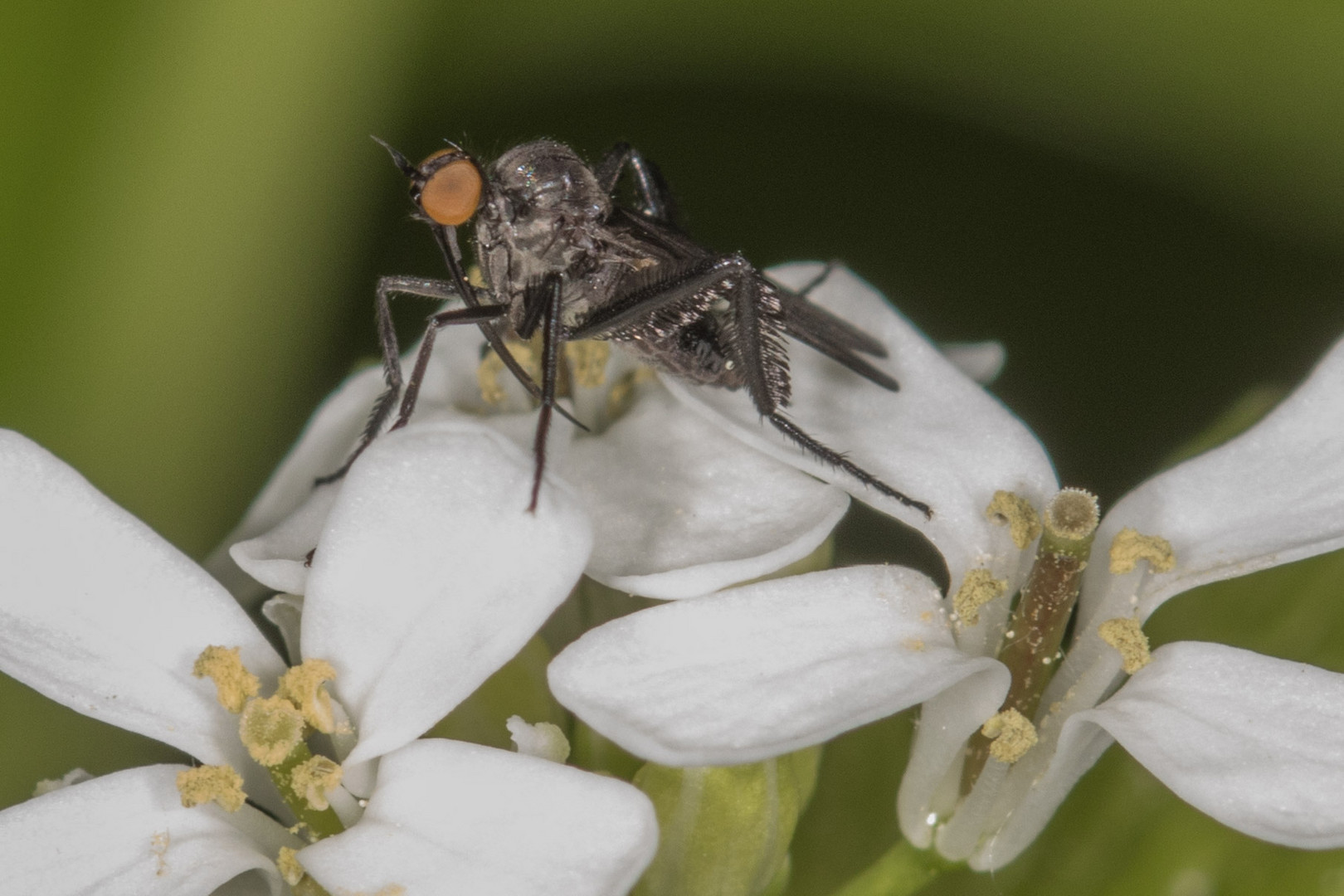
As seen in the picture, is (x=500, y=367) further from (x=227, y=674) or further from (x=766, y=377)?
(x=227, y=674)

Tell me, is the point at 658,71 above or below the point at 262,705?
above

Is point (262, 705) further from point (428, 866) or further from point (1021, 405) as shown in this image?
point (1021, 405)

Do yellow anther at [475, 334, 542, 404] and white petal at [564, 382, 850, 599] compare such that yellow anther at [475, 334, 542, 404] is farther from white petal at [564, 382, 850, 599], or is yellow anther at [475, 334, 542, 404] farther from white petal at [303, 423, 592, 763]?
white petal at [303, 423, 592, 763]

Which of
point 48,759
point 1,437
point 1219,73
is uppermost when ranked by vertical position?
point 1219,73

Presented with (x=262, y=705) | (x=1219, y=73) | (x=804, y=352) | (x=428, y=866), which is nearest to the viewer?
(x=428, y=866)

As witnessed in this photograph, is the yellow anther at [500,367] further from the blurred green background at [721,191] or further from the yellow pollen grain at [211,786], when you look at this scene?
the yellow pollen grain at [211,786]

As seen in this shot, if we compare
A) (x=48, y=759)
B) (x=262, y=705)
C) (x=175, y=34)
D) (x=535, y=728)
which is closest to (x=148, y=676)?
(x=262, y=705)
